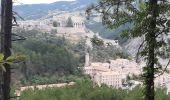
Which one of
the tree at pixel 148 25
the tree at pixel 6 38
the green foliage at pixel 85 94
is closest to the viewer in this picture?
the tree at pixel 6 38

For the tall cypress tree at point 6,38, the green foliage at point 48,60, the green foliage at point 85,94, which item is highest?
the tall cypress tree at point 6,38

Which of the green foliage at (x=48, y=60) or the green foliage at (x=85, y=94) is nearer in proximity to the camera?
the green foliage at (x=85, y=94)

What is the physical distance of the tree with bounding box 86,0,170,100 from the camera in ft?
19.7

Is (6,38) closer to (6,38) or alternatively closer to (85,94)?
(6,38)

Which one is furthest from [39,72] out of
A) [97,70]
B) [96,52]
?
[96,52]

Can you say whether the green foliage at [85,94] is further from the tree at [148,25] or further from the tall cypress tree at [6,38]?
the tall cypress tree at [6,38]

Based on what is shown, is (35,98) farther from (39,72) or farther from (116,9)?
(39,72)

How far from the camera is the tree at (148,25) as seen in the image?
237 inches

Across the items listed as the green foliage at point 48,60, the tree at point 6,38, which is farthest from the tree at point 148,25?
the green foliage at point 48,60

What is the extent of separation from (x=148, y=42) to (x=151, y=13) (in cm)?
40

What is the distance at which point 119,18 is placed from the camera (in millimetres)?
Answer: 6594

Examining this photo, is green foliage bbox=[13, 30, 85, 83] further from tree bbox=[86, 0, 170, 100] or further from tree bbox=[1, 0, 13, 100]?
tree bbox=[1, 0, 13, 100]

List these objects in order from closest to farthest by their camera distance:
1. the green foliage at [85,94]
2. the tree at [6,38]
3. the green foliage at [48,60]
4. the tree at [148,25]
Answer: the tree at [6,38] < the tree at [148,25] < the green foliage at [85,94] < the green foliage at [48,60]

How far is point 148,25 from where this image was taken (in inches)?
240
